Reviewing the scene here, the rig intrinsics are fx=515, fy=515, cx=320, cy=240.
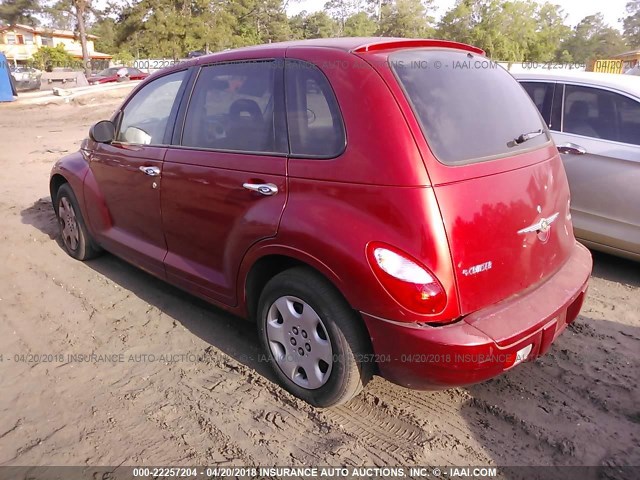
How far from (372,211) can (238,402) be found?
52.9 inches

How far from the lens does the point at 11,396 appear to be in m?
2.94

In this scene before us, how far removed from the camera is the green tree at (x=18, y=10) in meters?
37.5

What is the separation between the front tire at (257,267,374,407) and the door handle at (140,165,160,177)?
1238mm

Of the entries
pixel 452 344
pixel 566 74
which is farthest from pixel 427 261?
pixel 566 74

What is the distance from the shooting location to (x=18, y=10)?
38.0 m

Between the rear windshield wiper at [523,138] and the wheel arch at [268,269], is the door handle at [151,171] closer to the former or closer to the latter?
the wheel arch at [268,269]

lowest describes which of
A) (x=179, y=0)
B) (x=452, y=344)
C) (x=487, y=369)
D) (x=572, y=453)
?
(x=572, y=453)

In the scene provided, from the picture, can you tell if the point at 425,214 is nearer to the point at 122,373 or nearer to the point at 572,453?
the point at 572,453

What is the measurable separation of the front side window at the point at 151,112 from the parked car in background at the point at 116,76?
2910 cm

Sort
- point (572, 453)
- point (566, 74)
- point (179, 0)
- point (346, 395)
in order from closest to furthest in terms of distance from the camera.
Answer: point (572, 453)
point (346, 395)
point (566, 74)
point (179, 0)

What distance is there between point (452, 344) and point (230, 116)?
72.2 inches

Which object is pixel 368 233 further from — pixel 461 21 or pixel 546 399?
pixel 461 21

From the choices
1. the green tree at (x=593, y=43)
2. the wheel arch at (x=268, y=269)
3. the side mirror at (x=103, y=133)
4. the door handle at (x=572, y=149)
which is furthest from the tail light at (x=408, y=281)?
the green tree at (x=593, y=43)

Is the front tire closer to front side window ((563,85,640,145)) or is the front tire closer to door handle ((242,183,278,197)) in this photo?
Result: door handle ((242,183,278,197))
